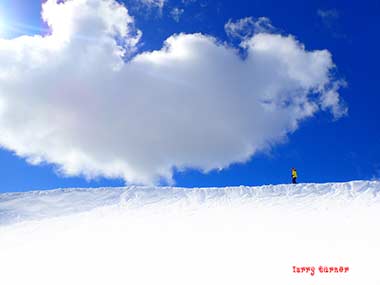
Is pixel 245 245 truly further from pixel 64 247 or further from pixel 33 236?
pixel 33 236

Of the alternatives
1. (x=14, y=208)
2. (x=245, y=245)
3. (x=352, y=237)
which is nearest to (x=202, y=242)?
(x=245, y=245)

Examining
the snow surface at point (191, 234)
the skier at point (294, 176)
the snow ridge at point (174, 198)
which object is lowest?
the snow surface at point (191, 234)

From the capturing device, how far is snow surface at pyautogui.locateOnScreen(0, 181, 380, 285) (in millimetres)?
14305

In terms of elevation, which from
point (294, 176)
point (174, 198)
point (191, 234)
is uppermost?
point (294, 176)

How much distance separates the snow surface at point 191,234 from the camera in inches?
563

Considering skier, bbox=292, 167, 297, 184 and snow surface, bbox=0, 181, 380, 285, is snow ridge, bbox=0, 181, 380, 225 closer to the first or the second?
snow surface, bbox=0, 181, 380, 285

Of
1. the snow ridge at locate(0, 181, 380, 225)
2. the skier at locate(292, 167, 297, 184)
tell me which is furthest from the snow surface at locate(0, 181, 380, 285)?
the skier at locate(292, 167, 297, 184)

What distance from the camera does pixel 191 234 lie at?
18078 mm

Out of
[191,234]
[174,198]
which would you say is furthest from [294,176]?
[191,234]

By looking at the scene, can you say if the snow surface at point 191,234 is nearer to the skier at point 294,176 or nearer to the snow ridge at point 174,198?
the snow ridge at point 174,198

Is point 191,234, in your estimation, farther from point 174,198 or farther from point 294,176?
point 294,176

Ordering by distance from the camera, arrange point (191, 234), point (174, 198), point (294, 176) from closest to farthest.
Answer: point (191, 234)
point (174, 198)
point (294, 176)

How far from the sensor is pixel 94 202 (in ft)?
78.3

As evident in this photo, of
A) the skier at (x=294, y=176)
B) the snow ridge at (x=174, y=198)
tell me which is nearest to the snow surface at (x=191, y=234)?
the snow ridge at (x=174, y=198)
